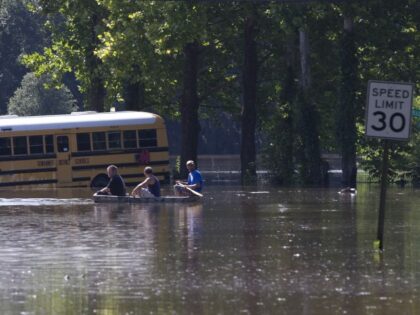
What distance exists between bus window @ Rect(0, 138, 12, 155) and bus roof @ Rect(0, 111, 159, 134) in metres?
0.34

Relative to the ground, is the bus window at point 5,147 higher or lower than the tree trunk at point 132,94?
lower

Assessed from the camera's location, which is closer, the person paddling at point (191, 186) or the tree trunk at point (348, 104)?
the person paddling at point (191, 186)

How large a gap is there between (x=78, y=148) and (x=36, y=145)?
1423 millimetres

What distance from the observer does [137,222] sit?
3042 centimetres

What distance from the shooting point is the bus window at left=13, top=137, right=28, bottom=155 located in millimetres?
49594

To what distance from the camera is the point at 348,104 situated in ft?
174

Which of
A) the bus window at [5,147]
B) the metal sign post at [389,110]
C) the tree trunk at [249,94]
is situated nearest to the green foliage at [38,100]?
the tree trunk at [249,94]

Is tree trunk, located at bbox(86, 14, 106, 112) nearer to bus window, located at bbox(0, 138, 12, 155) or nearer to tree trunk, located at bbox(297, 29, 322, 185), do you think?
tree trunk, located at bbox(297, 29, 322, 185)

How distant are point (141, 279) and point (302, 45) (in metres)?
36.4

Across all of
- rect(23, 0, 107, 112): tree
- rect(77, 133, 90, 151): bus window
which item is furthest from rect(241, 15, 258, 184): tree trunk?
rect(77, 133, 90, 151): bus window

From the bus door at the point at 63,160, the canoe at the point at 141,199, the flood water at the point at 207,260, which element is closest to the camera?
the flood water at the point at 207,260

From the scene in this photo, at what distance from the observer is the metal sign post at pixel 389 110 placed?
22219 millimetres

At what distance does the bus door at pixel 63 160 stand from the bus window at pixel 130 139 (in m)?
1.97

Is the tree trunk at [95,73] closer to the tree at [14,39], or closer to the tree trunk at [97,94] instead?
the tree trunk at [97,94]
